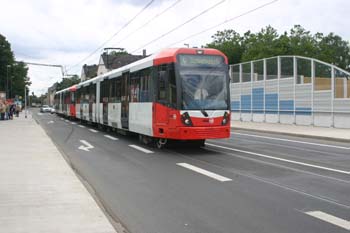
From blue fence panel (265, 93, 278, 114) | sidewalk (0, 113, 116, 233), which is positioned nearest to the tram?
sidewalk (0, 113, 116, 233)

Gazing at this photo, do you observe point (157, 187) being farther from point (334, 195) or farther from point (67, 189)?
point (334, 195)

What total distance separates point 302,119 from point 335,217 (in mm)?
24644

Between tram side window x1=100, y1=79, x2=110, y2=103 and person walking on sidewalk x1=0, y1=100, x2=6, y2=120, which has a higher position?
tram side window x1=100, y1=79, x2=110, y2=103

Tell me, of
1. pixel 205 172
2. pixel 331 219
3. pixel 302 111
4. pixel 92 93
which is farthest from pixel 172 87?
pixel 92 93

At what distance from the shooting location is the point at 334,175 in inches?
450

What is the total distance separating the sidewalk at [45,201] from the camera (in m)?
6.54

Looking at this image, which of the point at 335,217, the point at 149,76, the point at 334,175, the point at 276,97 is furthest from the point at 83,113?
the point at 335,217

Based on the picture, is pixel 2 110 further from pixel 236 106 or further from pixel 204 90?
pixel 204 90

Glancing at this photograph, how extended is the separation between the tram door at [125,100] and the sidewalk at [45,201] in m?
7.81

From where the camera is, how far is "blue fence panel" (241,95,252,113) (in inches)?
1490

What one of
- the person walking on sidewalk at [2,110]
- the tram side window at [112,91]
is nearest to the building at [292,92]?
the tram side window at [112,91]

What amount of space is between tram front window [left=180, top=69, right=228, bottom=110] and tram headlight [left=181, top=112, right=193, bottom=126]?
23 cm

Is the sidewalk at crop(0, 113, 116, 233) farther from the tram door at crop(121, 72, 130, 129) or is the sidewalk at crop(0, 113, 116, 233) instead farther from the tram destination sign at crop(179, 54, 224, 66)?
the tram door at crop(121, 72, 130, 129)

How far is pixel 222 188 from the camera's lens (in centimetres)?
973
